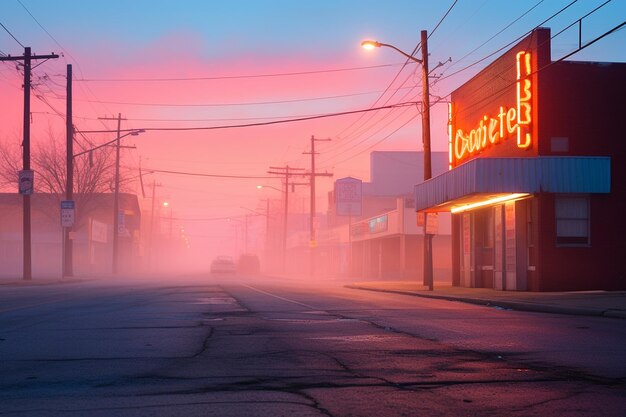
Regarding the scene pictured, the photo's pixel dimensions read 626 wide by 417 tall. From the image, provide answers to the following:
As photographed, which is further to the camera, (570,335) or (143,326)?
(143,326)

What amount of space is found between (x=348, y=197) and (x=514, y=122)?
37519mm

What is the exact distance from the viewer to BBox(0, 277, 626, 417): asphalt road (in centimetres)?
678

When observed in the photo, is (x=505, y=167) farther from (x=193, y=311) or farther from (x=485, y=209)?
(x=193, y=311)

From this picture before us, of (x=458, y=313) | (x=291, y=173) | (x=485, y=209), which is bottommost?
(x=458, y=313)

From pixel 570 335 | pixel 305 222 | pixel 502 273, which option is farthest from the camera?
pixel 305 222

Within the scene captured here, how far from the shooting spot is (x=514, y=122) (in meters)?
27.4

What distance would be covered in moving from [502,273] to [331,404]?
23.1 meters

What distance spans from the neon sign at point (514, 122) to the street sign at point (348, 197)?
31.3 meters

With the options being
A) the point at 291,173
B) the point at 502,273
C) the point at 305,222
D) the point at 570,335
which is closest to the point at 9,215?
the point at 291,173

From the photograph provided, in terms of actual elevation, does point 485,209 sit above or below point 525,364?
above

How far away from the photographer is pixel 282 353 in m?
10.2

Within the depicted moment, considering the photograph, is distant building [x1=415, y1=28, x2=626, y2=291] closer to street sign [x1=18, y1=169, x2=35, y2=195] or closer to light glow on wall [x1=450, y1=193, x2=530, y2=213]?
light glow on wall [x1=450, y1=193, x2=530, y2=213]

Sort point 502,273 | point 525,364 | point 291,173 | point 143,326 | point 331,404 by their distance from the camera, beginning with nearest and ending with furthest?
1. point 331,404
2. point 525,364
3. point 143,326
4. point 502,273
5. point 291,173

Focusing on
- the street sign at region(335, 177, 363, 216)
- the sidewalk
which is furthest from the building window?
the street sign at region(335, 177, 363, 216)
